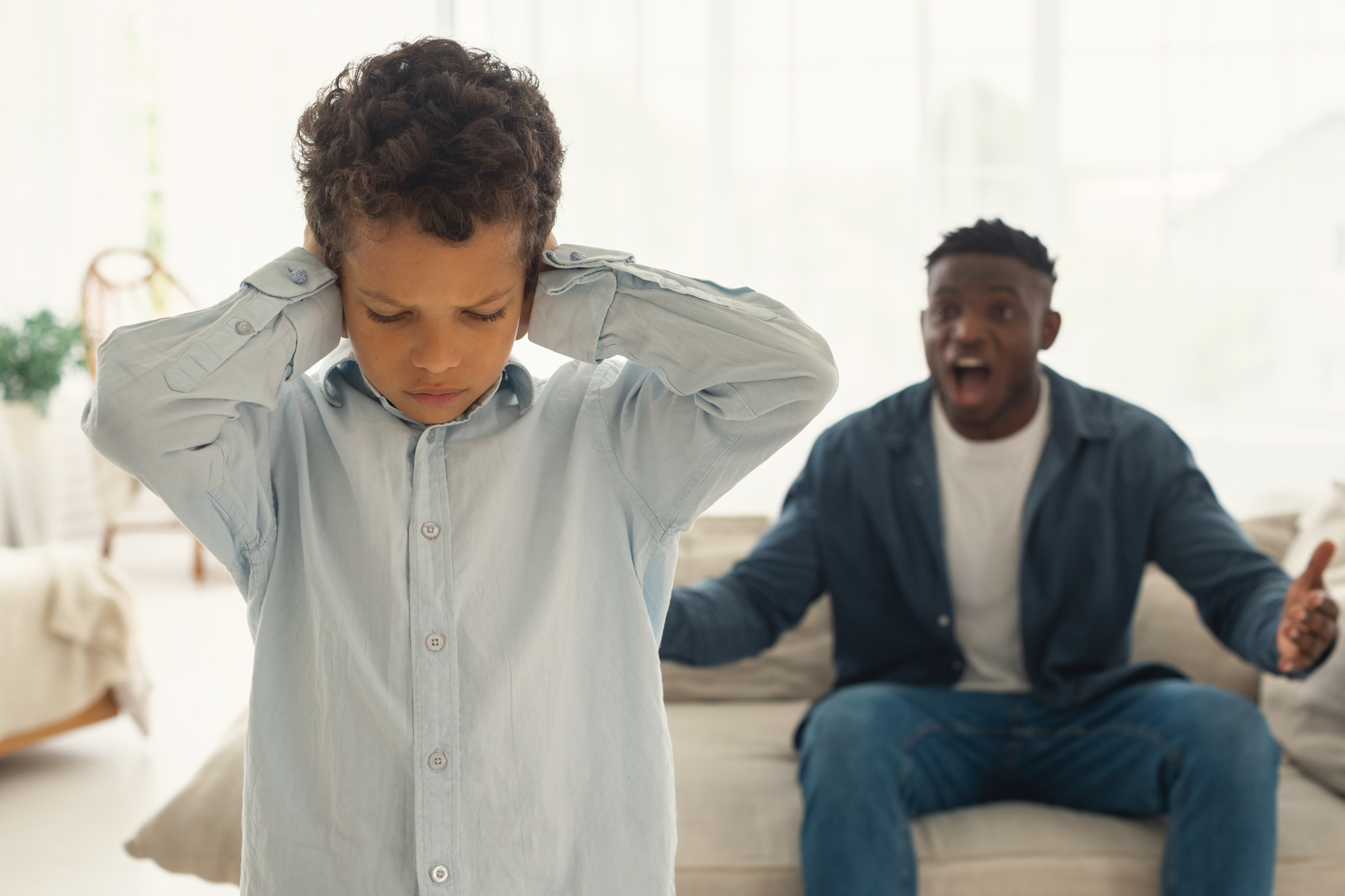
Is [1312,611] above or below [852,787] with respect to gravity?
above

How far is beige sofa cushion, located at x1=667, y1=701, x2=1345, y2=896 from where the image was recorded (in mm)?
1477

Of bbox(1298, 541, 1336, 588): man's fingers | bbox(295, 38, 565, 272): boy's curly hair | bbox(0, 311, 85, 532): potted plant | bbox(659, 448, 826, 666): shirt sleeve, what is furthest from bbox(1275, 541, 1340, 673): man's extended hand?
bbox(0, 311, 85, 532): potted plant

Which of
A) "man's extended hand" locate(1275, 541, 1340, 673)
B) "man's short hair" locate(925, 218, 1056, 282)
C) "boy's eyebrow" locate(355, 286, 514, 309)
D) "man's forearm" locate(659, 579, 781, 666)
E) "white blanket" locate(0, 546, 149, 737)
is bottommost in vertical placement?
"white blanket" locate(0, 546, 149, 737)

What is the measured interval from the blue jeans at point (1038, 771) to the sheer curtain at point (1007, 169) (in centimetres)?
229

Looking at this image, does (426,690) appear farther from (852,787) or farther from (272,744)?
(852,787)

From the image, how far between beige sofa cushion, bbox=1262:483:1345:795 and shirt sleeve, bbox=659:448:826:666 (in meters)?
0.72

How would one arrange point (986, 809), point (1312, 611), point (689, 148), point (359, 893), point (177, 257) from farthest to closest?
point (177, 257)
point (689, 148)
point (986, 809)
point (1312, 611)
point (359, 893)

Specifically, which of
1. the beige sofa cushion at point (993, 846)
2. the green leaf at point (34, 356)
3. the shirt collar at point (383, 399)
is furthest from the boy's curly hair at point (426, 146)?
the green leaf at point (34, 356)

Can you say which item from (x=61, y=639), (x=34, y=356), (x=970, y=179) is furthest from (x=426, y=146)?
(x=34, y=356)

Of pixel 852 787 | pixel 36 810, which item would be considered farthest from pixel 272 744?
pixel 36 810

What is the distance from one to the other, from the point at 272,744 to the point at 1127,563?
4.47 ft

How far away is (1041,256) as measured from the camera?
1848mm

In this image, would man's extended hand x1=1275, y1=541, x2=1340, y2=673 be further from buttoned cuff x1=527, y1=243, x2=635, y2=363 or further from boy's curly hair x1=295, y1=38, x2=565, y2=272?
boy's curly hair x1=295, y1=38, x2=565, y2=272

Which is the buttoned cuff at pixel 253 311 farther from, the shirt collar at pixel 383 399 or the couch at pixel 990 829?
the couch at pixel 990 829
